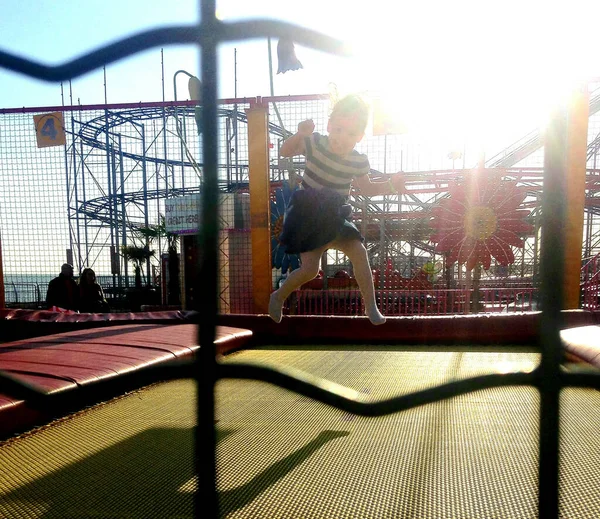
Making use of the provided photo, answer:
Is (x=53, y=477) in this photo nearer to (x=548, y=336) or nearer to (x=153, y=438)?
(x=153, y=438)

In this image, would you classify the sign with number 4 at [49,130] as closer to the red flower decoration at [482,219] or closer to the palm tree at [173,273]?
the red flower decoration at [482,219]

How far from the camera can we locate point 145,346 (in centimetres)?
230

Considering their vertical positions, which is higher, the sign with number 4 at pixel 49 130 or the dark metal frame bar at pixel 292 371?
the sign with number 4 at pixel 49 130

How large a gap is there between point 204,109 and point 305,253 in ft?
2.63

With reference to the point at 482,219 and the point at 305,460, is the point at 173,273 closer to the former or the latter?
the point at 482,219

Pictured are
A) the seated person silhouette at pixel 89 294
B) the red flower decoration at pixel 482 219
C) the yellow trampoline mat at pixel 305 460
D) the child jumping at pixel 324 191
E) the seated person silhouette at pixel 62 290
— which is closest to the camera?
the yellow trampoline mat at pixel 305 460

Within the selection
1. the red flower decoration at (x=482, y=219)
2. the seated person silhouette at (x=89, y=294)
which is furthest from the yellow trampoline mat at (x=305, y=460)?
the seated person silhouette at (x=89, y=294)

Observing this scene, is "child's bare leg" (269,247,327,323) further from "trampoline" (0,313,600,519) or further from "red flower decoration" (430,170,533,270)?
"red flower decoration" (430,170,533,270)

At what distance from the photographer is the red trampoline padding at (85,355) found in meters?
1.55

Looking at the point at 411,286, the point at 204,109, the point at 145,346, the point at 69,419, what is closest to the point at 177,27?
the point at 204,109

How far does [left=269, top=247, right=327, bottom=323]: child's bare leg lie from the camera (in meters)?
1.26

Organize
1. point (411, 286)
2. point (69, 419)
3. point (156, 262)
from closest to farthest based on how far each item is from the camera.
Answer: point (69, 419)
point (411, 286)
point (156, 262)

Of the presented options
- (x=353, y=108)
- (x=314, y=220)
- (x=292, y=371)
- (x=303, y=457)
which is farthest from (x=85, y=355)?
(x=292, y=371)

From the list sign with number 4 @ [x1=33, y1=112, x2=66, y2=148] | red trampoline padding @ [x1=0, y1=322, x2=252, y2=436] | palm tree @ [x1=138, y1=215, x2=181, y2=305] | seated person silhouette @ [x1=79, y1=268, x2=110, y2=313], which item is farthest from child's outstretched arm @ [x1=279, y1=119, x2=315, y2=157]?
palm tree @ [x1=138, y1=215, x2=181, y2=305]
